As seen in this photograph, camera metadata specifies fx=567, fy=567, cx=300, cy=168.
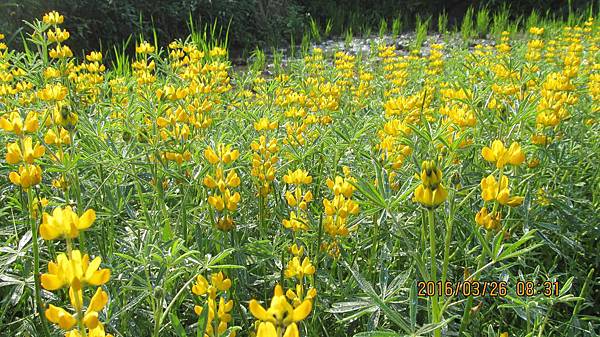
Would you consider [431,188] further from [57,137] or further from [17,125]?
[57,137]

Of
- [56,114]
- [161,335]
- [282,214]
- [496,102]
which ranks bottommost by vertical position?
[161,335]

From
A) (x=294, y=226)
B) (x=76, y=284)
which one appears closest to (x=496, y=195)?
(x=294, y=226)

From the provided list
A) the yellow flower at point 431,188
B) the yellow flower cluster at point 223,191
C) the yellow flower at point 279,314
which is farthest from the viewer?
the yellow flower cluster at point 223,191

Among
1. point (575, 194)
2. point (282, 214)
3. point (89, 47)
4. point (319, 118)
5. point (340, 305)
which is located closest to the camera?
point (340, 305)

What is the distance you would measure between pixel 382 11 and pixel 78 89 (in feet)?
30.4

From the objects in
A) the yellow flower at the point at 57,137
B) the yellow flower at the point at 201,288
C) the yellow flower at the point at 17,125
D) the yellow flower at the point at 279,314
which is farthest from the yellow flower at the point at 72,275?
the yellow flower at the point at 57,137

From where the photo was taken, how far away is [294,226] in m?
1.33

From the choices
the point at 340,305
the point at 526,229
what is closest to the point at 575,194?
the point at 526,229

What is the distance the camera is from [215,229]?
1.35 meters

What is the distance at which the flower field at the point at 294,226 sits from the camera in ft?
3.37

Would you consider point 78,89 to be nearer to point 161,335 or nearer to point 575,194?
point 161,335

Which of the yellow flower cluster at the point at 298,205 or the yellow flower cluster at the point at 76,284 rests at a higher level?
the yellow flower cluster at the point at 76,284

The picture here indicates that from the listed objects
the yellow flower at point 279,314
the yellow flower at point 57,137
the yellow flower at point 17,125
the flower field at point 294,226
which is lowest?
the flower field at point 294,226

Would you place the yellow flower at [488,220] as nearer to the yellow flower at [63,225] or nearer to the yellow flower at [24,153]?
the yellow flower at [63,225]
